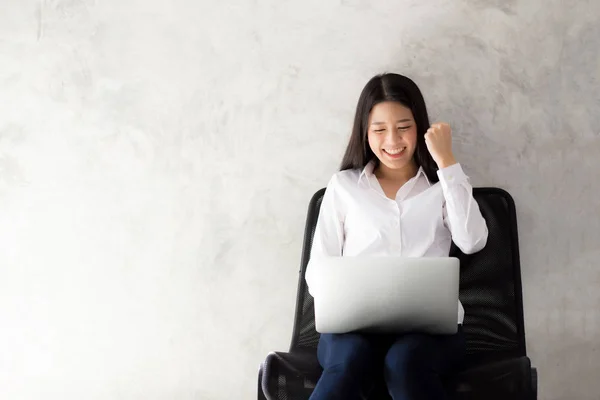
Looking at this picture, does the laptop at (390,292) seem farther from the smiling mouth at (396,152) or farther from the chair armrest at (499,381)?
the smiling mouth at (396,152)

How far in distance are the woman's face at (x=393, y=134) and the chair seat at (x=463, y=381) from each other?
563 millimetres

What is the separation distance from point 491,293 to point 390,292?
499 mm

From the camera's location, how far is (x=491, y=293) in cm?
187

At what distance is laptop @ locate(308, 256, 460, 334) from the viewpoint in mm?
1478

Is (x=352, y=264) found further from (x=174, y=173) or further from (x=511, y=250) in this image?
(x=174, y=173)

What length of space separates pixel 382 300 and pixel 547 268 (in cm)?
81

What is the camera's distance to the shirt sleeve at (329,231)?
187cm

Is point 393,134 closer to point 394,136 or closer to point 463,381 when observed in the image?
point 394,136

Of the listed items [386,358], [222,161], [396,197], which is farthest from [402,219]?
[222,161]

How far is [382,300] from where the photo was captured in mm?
1485

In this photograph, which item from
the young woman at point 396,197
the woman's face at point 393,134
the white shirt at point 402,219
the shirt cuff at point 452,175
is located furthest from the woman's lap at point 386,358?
the woman's face at point 393,134

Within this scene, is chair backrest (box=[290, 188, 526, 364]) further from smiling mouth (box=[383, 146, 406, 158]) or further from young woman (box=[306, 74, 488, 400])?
smiling mouth (box=[383, 146, 406, 158])

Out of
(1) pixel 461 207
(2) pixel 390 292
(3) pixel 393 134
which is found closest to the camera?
(2) pixel 390 292

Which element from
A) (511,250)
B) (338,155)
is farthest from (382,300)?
(338,155)
